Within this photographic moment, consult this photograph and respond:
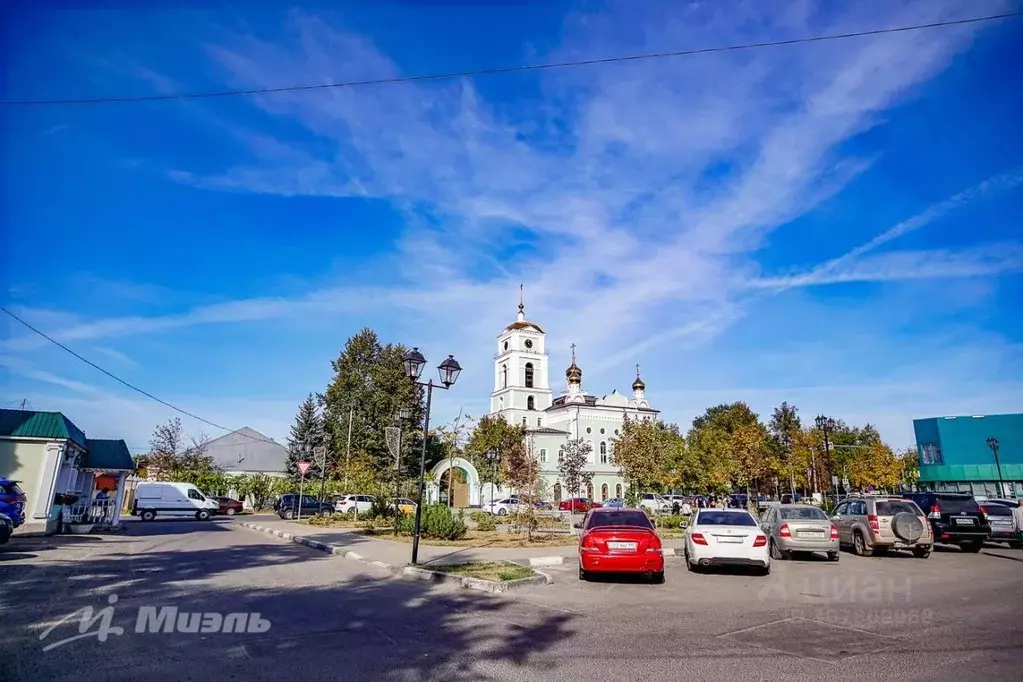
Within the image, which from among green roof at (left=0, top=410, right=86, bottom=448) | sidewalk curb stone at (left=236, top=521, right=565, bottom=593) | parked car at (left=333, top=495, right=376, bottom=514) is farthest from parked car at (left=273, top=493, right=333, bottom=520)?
sidewalk curb stone at (left=236, top=521, right=565, bottom=593)

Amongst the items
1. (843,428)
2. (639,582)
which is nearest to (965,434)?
(843,428)

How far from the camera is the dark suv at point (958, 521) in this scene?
1842 centimetres

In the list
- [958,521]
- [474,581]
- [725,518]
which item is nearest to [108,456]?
[474,581]

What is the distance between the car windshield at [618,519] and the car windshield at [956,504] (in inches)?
498

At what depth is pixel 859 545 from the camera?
17.2 m

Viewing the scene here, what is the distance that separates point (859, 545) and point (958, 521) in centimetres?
404

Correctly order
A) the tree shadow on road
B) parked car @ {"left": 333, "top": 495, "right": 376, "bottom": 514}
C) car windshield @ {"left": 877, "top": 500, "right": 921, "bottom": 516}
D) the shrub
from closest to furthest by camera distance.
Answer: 1. the tree shadow on road
2. car windshield @ {"left": 877, "top": 500, "right": 921, "bottom": 516}
3. the shrub
4. parked car @ {"left": 333, "top": 495, "right": 376, "bottom": 514}

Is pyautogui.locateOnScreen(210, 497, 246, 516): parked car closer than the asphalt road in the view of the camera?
No

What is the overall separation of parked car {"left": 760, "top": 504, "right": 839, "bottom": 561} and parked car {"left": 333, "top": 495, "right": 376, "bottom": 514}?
26.2 meters

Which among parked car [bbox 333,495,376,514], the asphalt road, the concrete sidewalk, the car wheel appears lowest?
the asphalt road

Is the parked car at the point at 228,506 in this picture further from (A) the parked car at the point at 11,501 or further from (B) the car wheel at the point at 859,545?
(B) the car wheel at the point at 859,545

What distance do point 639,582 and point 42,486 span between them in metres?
23.5

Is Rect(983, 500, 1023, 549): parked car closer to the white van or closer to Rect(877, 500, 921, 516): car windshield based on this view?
Rect(877, 500, 921, 516): car windshield

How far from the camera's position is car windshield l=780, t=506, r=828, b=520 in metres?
15.6
